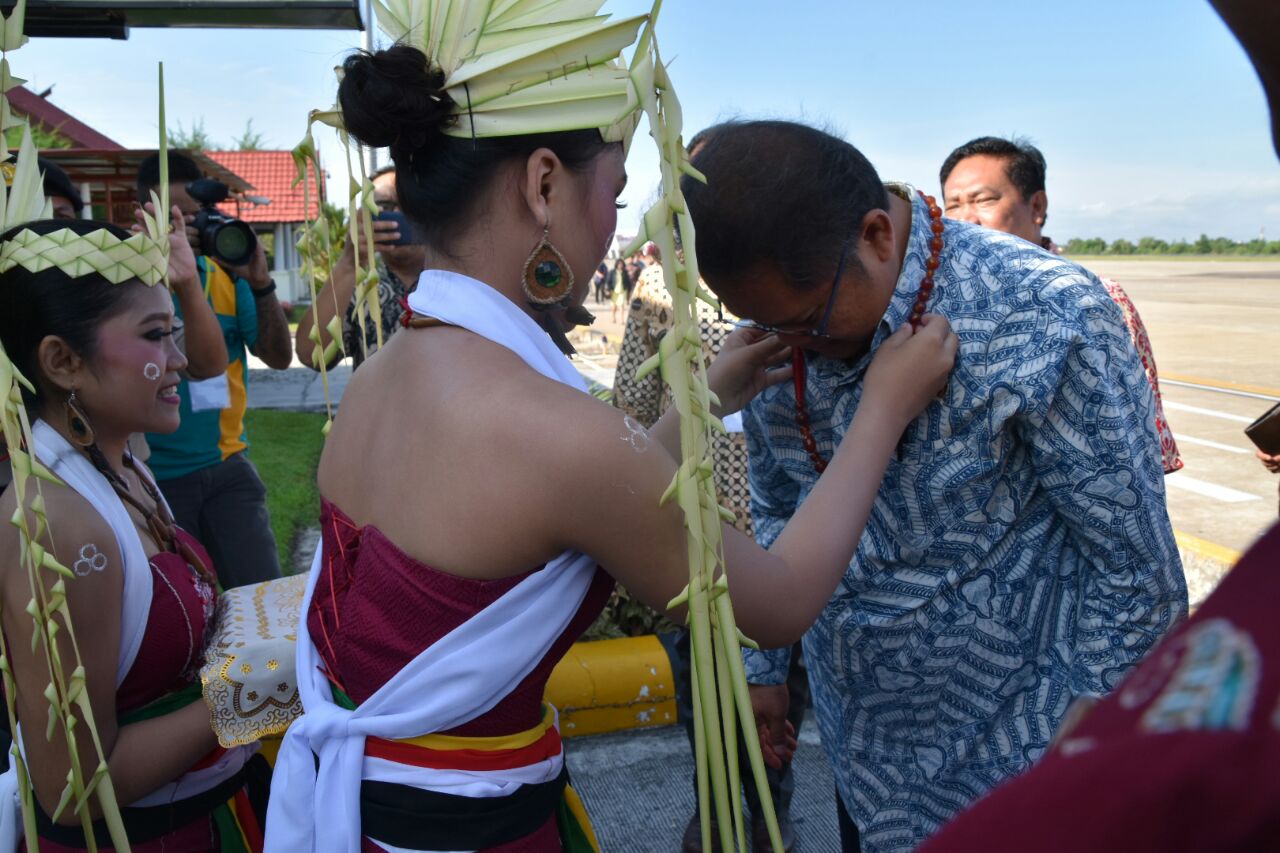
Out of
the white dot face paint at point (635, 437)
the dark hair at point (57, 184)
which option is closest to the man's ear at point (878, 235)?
the white dot face paint at point (635, 437)

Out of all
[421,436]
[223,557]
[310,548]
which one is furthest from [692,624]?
→ [310,548]

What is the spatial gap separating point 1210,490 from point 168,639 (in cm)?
798

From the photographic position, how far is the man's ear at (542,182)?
4.51 feet

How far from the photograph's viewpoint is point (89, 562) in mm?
1686

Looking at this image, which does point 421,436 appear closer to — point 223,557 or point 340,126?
point 340,126

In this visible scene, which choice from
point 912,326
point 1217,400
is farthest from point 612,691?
point 1217,400

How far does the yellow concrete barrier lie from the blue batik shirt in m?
2.32

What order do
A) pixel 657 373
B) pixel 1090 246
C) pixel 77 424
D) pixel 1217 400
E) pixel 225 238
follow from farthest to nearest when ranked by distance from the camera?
pixel 1090 246, pixel 1217 400, pixel 225 238, pixel 657 373, pixel 77 424

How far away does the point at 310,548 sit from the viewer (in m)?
6.52

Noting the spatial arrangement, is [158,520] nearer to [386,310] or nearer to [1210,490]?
[386,310]

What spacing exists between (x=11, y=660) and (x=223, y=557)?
2290mm

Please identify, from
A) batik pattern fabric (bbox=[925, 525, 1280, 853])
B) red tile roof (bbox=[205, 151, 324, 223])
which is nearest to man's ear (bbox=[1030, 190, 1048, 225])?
batik pattern fabric (bbox=[925, 525, 1280, 853])

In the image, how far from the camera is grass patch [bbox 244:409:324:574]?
674 centimetres

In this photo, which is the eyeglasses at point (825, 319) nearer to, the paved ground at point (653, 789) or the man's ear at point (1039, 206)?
the paved ground at point (653, 789)
